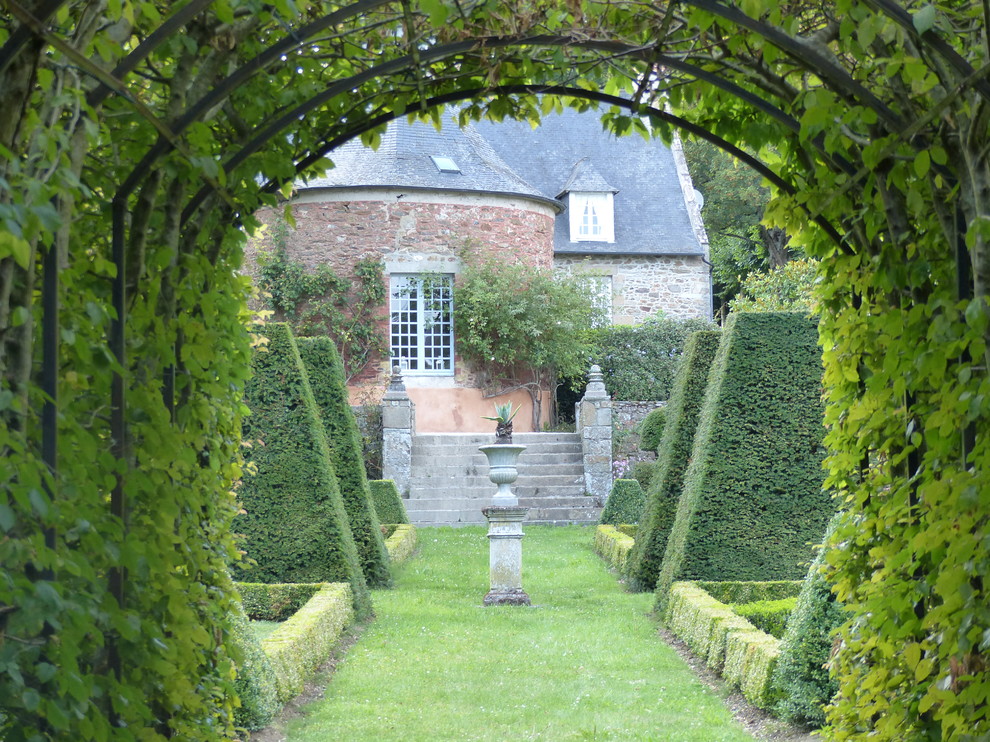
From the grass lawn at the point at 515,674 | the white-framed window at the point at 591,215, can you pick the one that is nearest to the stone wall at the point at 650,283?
the white-framed window at the point at 591,215

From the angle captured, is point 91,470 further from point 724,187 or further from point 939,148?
point 724,187

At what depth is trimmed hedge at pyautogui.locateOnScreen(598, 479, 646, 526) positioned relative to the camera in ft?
53.7

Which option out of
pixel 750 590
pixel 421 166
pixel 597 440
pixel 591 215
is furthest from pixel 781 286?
pixel 591 215

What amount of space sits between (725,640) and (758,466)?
2.70 meters

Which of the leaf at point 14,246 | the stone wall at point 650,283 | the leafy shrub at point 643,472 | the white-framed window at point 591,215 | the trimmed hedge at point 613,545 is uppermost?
the white-framed window at point 591,215

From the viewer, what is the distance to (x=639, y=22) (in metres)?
3.95

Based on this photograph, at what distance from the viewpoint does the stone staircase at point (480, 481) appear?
59.9 feet

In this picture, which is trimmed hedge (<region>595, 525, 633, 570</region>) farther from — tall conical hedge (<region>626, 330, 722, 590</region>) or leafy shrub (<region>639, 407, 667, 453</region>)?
leafy shrub (<region>639, 407, 667, 453</region>)

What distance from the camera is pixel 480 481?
1905cm

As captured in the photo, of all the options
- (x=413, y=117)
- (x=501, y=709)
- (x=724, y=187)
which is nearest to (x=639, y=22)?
(x=413, y=117)

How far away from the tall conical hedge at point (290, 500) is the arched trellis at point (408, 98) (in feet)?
19.6

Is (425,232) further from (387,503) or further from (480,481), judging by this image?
(387,503)

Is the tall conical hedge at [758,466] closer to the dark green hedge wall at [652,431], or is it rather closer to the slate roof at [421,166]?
the dark green hedge wall at [652,431]

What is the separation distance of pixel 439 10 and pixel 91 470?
153 cm
